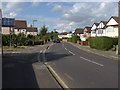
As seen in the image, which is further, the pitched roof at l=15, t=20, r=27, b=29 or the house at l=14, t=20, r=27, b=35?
the pitched roof at l=15, t=20, r=27, b=29

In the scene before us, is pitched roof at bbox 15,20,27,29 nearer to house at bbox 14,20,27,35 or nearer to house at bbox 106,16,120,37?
house at bbox 14,20,27,35

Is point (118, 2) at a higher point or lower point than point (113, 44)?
higher

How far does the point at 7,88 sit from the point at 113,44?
965 inches

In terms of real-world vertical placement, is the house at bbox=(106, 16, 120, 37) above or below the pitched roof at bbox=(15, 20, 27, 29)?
below

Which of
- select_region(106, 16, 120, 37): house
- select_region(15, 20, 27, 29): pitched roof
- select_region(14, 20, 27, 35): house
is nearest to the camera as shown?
select_region(106, 16, 120, 37): house

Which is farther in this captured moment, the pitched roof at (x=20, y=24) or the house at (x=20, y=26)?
the pitched roof at (x=20, y=24)

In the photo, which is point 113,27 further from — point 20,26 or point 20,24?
point 20,24

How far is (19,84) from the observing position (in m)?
7.04

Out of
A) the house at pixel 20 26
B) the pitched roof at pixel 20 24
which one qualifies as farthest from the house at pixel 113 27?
the pitched roof at pixel 20 24

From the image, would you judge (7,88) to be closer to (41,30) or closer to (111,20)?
(111,20)

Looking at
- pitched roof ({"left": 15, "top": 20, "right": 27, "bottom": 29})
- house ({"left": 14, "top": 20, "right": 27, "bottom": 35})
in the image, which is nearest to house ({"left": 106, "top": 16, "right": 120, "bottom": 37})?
house ({"left": 14, "top": 20, "right": 27, "bottom": 35})

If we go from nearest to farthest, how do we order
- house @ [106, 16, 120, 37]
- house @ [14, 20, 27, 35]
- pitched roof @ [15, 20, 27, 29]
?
house @ [106, 16, 120, 37]
house @ [14, 20, 27, 35]
pitched roof @ [15, 20, 27, 29]

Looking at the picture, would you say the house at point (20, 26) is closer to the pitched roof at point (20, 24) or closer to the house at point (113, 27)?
the pitched roof at point (20, 24)

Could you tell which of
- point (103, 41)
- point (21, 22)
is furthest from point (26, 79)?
point (21, 22)
